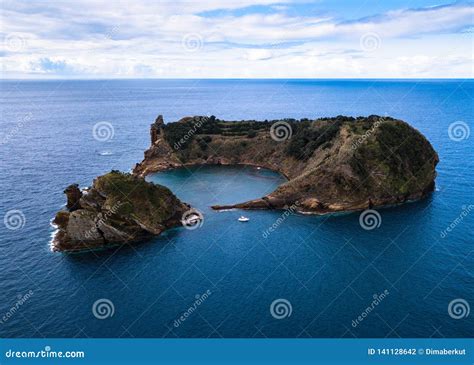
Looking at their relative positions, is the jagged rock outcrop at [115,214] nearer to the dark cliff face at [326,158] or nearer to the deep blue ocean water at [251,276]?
the deep blue ocean water at [251,276]

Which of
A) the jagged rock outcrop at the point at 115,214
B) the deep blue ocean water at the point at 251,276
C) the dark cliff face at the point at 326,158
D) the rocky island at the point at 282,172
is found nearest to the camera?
the deep blue ocean water at the point at 251,276

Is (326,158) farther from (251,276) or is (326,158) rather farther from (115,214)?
(115,214)

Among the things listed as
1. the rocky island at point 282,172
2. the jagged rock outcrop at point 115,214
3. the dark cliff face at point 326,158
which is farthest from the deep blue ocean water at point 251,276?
the dark cliff face at point 326,158

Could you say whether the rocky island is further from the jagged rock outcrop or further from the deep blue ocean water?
the deep blue ocean water

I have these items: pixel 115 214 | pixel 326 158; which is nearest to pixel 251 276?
pixel 115 214

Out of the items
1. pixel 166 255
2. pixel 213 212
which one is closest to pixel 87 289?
pixel 166 255

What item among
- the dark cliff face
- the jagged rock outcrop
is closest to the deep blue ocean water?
the jagged rock outcrop
